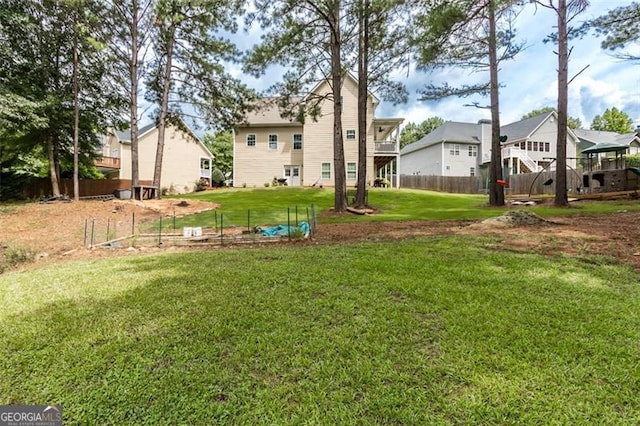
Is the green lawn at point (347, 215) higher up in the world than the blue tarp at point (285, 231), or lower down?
higher up

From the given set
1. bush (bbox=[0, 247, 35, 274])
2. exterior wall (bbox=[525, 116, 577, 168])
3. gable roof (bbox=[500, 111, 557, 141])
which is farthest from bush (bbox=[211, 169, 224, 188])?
exterior wall (bbox=[525, 116, 577, 168])

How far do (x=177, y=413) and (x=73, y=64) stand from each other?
18917mm

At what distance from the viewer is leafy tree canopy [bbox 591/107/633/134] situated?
43531mm

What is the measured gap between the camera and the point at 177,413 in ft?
6.04

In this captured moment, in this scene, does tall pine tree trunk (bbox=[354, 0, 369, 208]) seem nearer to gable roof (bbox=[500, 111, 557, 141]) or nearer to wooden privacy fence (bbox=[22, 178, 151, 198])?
wooden privacy fence (bbox=[22, 178, 151, 198])

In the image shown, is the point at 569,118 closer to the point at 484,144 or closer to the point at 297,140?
the point at 484,144

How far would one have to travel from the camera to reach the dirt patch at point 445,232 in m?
5.32

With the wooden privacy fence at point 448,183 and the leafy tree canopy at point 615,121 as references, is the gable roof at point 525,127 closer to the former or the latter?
the wooden privacy fence at point 448,183

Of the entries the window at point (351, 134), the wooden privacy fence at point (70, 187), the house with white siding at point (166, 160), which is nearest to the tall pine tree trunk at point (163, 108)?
the wooden privacy fence at point (70, 187)

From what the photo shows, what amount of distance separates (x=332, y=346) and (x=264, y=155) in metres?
23.3

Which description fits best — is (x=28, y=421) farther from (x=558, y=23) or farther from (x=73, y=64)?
(x=73, y=64)

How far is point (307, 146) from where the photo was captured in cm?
2367

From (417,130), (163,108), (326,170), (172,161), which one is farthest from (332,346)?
(417,130)

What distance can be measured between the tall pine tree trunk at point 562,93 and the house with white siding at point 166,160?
23805 millimetres
